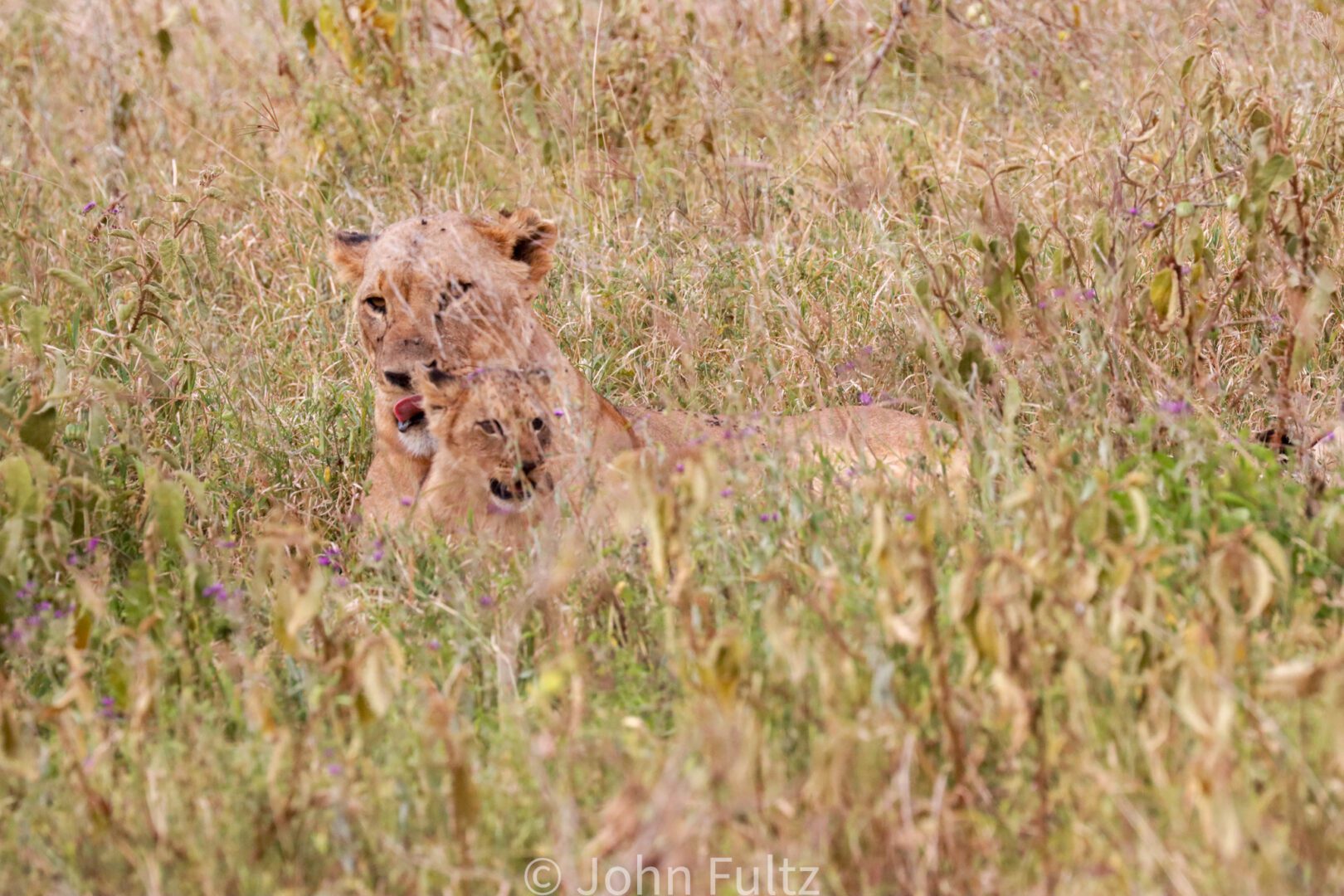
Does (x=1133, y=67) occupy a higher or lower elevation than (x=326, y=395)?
higher

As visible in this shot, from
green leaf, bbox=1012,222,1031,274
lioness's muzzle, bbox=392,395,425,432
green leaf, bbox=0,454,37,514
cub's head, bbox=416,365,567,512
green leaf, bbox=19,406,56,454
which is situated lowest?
lioness's muzzle, bbox=392,395,425,432

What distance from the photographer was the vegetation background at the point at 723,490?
7.92 ft

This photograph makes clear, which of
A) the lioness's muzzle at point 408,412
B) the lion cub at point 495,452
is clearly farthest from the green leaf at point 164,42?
the lion cub at point 495,452

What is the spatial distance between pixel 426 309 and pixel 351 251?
569 mm

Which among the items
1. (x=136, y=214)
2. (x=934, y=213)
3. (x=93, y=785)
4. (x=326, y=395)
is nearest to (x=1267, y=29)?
(x=934, y=213)

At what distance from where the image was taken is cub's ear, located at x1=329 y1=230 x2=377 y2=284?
5.08 meters

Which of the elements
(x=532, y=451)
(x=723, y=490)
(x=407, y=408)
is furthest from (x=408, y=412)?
(x=723, y=490)

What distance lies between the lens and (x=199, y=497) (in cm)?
359

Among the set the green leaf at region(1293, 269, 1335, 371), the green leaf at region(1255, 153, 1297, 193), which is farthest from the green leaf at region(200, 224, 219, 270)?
the green leaf at region(1293, 269, 1335, 371)

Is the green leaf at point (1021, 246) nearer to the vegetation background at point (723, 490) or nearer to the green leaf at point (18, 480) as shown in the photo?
the vegetation background at point (723, 490)

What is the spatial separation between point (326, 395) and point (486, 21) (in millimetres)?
2412

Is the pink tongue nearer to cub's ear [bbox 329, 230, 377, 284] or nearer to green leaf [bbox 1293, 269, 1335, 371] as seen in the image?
cub's ear [bbox 329, 230, 377, 284]

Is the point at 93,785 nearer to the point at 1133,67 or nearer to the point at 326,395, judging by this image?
the point at 326,395

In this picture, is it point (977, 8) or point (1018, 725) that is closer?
point (1018, 725)
